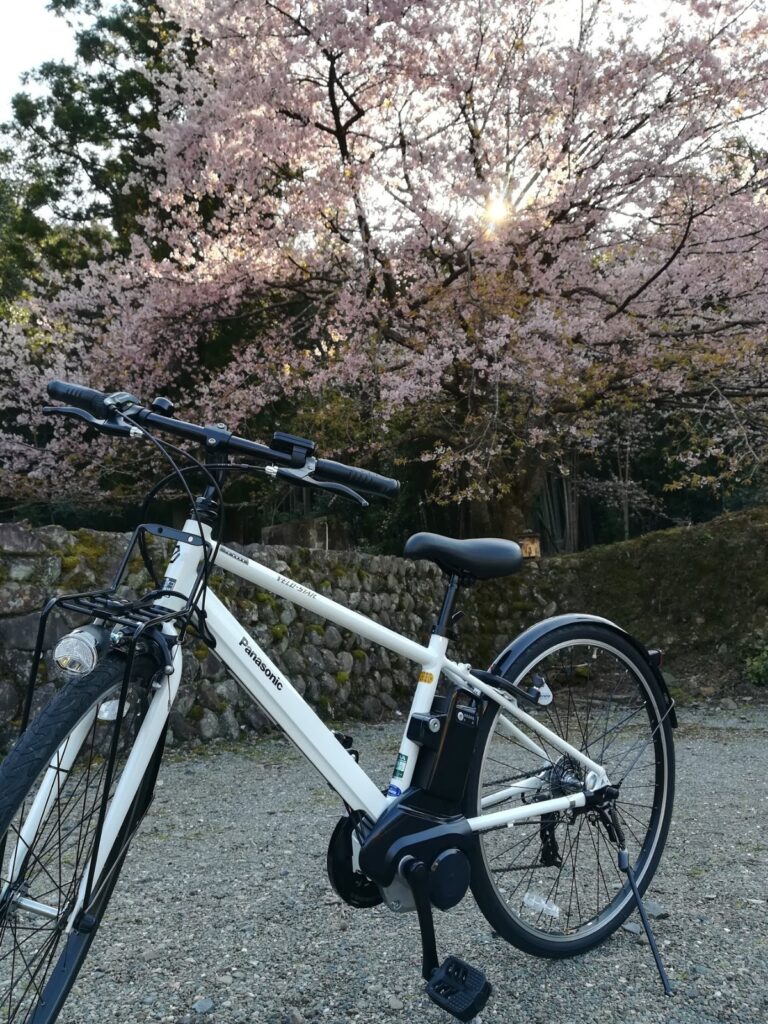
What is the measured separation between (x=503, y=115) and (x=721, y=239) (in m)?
2.49

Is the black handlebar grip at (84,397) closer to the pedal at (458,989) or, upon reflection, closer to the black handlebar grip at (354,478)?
the black handlebar grip at (354,478)

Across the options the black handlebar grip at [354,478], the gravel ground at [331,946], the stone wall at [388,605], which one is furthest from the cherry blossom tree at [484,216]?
the black handlebar grip at [354,478]

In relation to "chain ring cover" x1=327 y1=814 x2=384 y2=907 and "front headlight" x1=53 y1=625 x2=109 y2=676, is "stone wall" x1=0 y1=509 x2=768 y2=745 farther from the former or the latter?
"front headlight" x1=53 y1=625 x2=109 y2=676

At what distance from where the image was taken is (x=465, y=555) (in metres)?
1.98

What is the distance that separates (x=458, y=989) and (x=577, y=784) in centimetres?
64

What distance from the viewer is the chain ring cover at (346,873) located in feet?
6.07

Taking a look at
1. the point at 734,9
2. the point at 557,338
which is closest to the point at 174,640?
the point at 557,338

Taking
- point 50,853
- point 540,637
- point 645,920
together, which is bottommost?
point 645,920

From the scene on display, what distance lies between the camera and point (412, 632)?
23.7ft

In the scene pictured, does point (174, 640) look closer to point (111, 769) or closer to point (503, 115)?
point (111, 769)

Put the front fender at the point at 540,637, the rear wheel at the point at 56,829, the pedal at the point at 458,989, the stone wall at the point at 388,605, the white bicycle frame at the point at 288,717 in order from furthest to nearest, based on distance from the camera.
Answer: the stone wall at the point at 388,605, the front fender at the point at 540,637, the pedal at the point at 458,989, the white bicycle frame at the point at 288,717, the rear wheel at the point at 56,829

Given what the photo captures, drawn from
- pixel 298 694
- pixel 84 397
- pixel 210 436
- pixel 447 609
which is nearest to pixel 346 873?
pixel 298 694

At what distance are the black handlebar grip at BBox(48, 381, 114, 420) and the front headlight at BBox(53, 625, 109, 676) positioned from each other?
48 cm

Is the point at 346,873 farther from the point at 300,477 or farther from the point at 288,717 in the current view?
the point at 300,477
